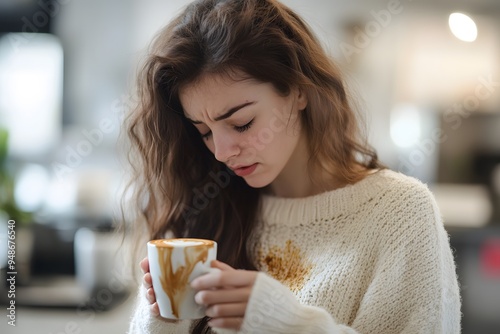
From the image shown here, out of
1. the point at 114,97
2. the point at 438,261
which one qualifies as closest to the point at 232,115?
the point at 438,261

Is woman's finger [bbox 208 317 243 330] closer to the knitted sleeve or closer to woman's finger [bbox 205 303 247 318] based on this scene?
woman's finger [bbox 205 303 247 318]

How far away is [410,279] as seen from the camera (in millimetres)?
1006

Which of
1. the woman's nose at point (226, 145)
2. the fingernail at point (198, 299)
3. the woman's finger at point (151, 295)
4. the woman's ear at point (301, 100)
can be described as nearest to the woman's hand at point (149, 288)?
the woman's finger at point (151, 295)

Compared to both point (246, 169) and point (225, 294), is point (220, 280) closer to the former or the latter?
point (225, 294)

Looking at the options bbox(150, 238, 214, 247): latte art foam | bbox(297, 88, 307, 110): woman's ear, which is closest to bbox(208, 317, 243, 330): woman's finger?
bbox(150, 238, 214, 247): latte art foam

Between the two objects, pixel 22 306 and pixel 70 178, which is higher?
pixel 70 178

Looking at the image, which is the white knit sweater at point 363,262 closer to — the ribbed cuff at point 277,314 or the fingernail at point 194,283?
the ribbed cuff at point 277,314

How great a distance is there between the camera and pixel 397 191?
1.10m

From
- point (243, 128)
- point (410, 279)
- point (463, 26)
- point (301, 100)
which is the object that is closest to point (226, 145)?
point (243, 128)

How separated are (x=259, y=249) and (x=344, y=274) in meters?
0.21

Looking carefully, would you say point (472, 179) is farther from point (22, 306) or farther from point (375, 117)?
point (22, 306)

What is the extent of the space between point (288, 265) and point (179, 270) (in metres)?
0.36

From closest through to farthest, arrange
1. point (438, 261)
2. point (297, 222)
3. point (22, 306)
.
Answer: point (438, 261), point (297, 222), point (22, 306)

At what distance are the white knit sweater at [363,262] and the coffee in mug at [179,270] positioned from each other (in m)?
0.14
